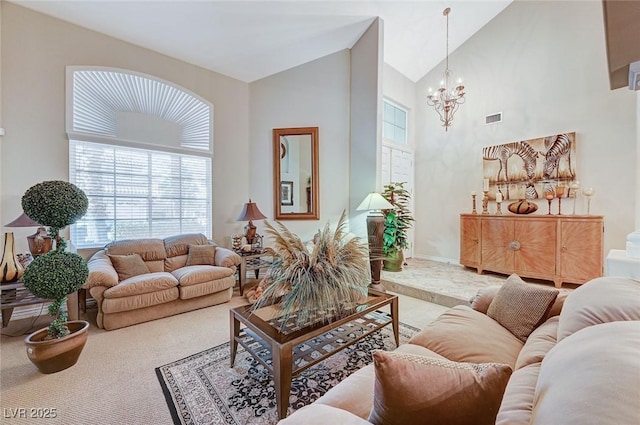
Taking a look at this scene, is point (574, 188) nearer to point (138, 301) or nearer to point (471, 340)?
point (471, 340)

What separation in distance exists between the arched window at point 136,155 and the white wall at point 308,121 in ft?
2.57

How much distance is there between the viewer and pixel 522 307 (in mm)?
1704

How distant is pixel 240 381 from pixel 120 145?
132 inches

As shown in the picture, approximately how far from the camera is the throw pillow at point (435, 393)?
0.76m

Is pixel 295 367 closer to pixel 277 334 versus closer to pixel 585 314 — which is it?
pixel 277 334

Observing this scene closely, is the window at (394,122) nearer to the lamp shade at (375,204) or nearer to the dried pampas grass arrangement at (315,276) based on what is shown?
the lamp shade at (375,204)

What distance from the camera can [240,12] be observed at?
325cm

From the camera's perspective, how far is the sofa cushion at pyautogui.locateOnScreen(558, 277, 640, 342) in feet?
3.31

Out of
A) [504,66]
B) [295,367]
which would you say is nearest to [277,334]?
[295,367]

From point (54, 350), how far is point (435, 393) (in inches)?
101

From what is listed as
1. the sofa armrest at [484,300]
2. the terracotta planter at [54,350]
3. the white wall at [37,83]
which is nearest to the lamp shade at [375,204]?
the sofa armrest at [484,300]

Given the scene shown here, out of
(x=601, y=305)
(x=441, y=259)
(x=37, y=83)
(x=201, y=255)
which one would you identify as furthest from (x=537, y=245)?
(x=37, y=83)

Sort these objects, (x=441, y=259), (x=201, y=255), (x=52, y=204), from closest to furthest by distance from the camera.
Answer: (x=52, y=204) → (x=201, y=255) → (x=441, y=259)

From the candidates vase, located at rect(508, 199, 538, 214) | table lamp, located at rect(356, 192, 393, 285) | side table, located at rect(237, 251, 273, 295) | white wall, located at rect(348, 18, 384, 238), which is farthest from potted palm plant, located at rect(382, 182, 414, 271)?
side table, located at rect(237, 251, 273, 295)
